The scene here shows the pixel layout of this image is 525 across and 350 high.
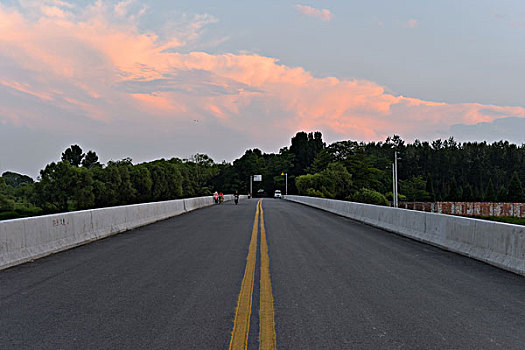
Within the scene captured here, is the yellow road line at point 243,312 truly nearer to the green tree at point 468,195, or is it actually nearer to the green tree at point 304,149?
the green tree at point 468,195

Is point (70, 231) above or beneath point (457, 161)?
beneath

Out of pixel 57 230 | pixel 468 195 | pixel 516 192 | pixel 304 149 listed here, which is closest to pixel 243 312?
pixel 57 230

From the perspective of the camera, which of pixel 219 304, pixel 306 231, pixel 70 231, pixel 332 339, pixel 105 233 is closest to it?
pixel 332 339

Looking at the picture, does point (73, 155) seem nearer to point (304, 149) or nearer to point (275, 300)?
point (304, 149)

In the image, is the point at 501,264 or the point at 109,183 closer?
the point at 501,264

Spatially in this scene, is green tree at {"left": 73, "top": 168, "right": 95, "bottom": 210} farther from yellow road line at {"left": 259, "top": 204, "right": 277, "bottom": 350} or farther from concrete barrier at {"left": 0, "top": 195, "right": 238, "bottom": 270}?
yellow road line at {"left": 259, "top": 204, "right": 277, "bottom": 350}

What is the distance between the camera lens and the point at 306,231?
15.3m

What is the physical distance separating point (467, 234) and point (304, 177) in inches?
3576

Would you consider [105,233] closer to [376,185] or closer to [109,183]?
[109,183]

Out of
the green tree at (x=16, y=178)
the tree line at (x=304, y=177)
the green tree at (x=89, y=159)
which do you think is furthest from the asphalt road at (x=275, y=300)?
the green tree at (x=16, y=178)

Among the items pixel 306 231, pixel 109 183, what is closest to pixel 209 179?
pixel 109 183

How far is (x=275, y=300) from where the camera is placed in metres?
5.77

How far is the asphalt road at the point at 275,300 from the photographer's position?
14.4 ft

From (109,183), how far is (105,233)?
7353cm
